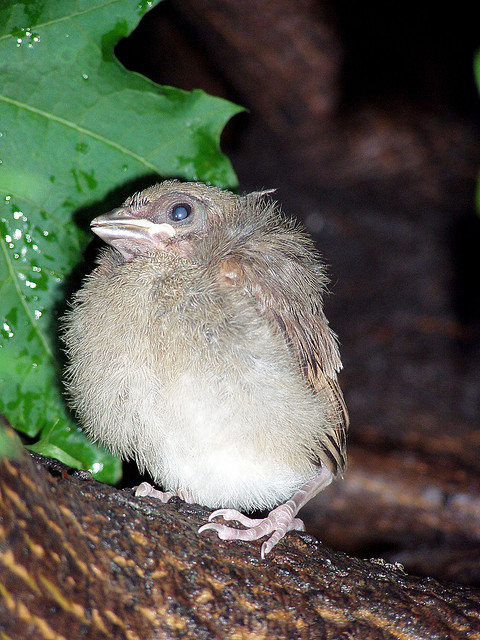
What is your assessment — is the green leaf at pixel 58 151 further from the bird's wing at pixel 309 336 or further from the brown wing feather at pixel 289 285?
the bird's wing at pixel 309 336

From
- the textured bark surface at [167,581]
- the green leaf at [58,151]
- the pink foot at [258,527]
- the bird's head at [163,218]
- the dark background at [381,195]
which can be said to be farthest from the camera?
the dark background at [381,195]

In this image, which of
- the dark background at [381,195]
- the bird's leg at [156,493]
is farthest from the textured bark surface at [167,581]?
the dark background at [381,195]

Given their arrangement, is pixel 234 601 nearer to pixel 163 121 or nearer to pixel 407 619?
pixel 407 619

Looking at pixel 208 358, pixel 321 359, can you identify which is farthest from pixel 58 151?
pixel 321 359

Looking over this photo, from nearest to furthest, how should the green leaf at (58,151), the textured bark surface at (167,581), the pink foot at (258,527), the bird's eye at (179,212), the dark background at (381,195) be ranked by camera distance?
the textured bark surface at (167,581)
the pink foot at (258,527)
the green leaf at (58,151)
the bird's eye at (179,212)
the dark background at (381,195)

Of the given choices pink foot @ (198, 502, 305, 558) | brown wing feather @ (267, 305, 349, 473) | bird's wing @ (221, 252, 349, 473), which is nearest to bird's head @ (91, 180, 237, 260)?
bird's wing @ (221, 252, 349, 473)

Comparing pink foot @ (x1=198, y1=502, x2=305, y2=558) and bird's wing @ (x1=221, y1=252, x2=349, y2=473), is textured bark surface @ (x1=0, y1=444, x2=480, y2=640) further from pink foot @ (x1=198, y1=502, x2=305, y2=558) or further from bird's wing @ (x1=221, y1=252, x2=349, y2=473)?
bird's wing @ (x1=221, y1=252, x2=349, y2=473)

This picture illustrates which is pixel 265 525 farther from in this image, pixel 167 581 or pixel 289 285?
pixel 289 285
